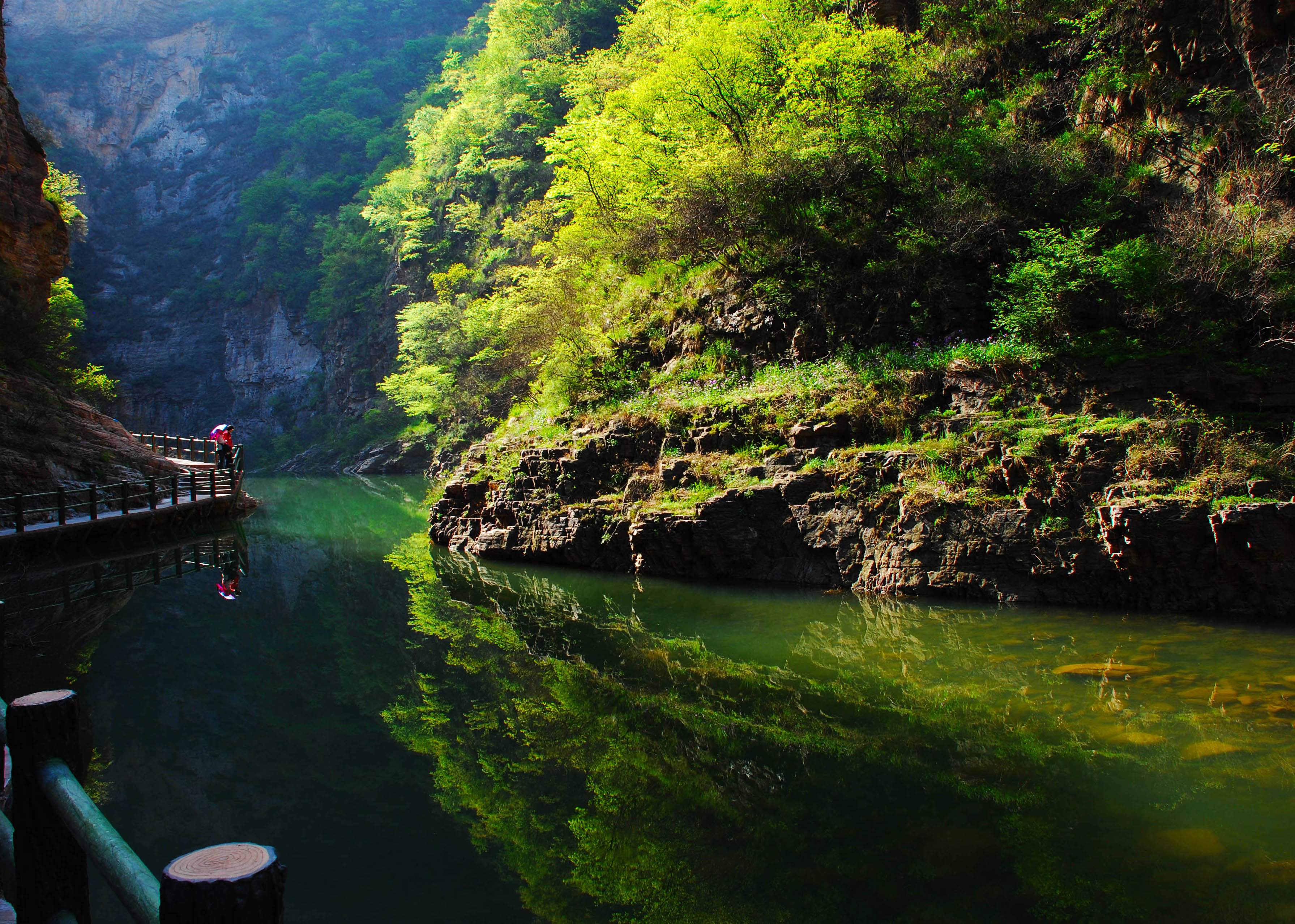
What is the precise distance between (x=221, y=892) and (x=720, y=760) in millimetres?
5047

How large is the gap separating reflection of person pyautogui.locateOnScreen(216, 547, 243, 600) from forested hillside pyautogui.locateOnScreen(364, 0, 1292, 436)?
25.5 ft

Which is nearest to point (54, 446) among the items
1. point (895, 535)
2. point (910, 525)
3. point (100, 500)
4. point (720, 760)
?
point (100, 500)

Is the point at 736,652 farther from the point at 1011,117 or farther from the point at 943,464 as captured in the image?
the point at 1011,117

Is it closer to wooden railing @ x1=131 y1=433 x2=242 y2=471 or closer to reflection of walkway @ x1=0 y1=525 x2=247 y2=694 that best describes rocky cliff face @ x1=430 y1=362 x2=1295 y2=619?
reflection of walkway @ x1=0 y1=525 x2=247 y2=694

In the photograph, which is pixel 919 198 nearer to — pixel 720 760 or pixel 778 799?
pixel 720 760

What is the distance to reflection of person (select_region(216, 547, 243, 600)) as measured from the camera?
13.0m

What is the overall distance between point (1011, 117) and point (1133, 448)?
917 cm

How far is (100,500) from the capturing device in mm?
18766

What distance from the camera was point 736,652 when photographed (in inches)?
348

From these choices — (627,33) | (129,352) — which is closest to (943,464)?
(627,33)

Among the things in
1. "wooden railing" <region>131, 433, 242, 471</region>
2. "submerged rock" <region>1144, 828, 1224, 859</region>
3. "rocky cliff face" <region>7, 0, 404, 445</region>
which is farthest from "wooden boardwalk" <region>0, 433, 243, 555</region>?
"rocky cliff face" <region>7, 0, 404, 445</region>

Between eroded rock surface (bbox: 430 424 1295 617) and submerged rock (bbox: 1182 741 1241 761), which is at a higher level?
eroded rock surface (bbox: 430 424 1295 617)

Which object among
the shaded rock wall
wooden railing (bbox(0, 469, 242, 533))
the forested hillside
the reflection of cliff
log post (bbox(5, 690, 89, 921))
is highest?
the forested hillside

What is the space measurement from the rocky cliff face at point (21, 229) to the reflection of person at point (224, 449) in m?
5.96
